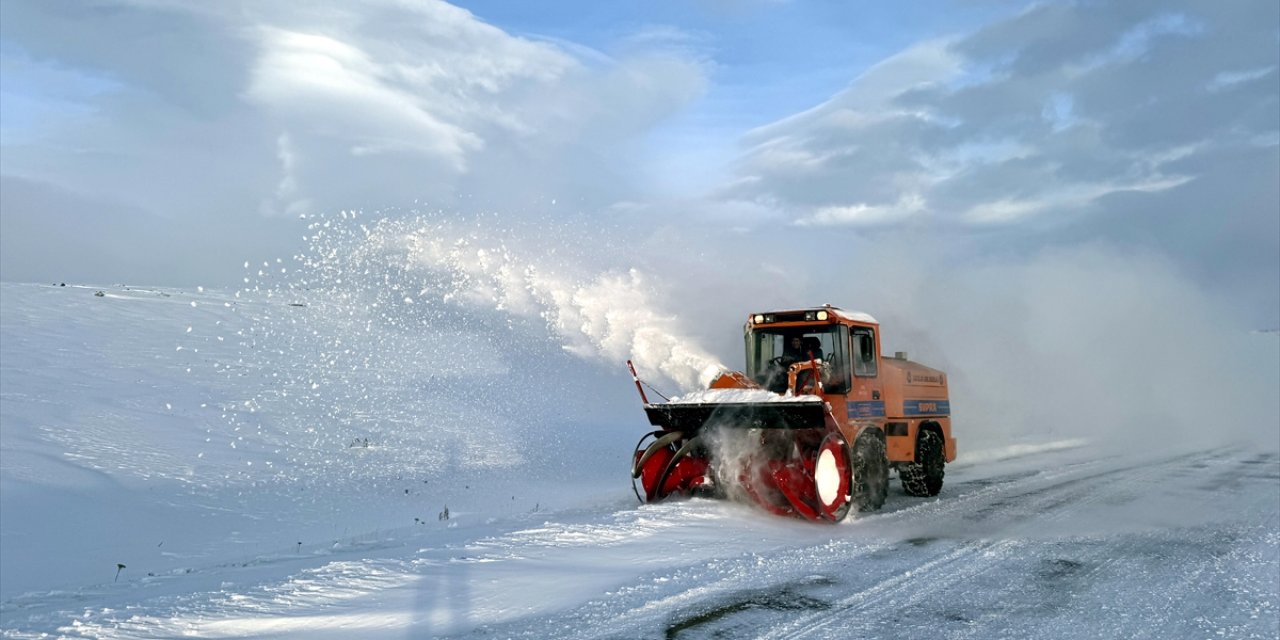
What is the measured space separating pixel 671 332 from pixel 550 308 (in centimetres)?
718

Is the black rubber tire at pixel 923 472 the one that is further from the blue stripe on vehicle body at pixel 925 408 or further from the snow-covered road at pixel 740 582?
the snow-covered road at pixel 740 582

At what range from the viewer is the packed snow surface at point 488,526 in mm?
4902

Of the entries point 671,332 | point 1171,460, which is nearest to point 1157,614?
point 671,332

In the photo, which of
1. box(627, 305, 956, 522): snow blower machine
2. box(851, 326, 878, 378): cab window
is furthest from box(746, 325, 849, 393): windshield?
box(851, 326, 878, 378): cab window

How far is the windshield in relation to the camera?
970 cm

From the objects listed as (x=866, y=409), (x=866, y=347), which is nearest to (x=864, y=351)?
(x=866, y=347)

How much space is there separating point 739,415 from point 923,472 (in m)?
3.70

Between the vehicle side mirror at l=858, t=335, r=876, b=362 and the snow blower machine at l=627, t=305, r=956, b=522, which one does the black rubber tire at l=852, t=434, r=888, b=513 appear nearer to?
the snow blower machine at l=627, t=305, r=956, b=522

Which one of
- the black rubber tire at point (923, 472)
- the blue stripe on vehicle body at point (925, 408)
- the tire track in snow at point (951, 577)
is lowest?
the tire track in snow at point (951, 577)

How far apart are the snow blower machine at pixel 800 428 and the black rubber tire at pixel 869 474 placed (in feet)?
0.04

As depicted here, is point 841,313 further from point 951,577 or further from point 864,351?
point 951,577

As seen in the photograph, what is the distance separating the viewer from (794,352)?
10.2 meters

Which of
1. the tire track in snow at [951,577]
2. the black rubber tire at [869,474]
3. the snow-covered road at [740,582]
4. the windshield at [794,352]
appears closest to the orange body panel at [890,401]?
the windshield at [794,352]

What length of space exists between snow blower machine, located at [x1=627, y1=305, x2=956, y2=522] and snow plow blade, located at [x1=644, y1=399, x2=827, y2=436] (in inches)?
0.5
